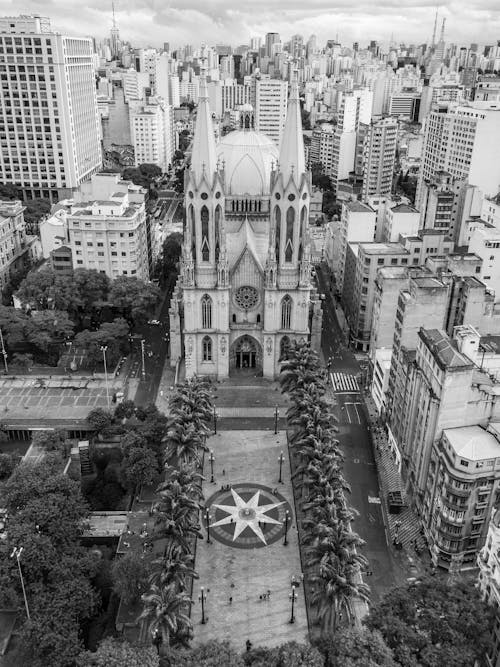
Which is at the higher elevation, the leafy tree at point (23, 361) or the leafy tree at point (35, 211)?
the leafy tree at point (35, 211)

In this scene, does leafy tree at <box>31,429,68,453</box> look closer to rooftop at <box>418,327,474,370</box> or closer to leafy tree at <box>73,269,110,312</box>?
leafy tree at <box>73,269,110,312</box>

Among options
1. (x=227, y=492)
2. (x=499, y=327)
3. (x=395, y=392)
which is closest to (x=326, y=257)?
(x=499, y=327)

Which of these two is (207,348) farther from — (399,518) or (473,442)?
(473,442)

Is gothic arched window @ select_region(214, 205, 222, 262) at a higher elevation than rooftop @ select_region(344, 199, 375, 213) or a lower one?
higher

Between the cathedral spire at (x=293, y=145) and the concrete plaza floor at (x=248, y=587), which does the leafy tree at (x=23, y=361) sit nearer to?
the concrete plaza floor at (x=248, y=587)

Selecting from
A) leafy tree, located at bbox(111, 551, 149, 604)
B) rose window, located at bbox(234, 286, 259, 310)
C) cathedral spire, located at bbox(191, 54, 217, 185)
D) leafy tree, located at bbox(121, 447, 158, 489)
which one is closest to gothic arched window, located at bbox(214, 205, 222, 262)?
cathedral spire, located at bbox(191, 54, 217, 185)

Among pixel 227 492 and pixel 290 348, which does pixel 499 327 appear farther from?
pixel 227 492

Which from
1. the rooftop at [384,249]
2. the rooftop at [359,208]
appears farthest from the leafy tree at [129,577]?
the rooftop at [359,208]
